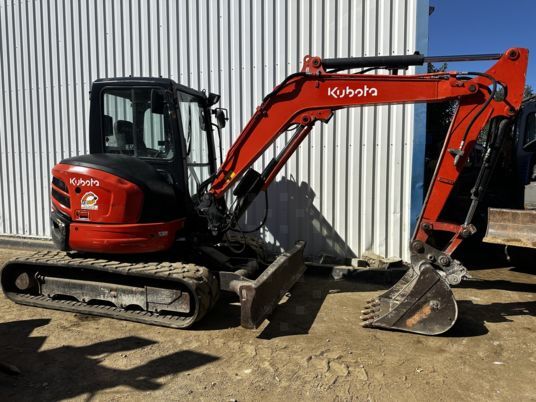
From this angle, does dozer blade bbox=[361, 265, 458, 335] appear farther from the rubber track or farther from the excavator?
the rubber track

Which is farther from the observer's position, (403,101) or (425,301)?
(403,101)

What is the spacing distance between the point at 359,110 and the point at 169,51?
3.58 m

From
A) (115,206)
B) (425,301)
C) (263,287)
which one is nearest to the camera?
(425,301)

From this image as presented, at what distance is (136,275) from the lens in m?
4.55

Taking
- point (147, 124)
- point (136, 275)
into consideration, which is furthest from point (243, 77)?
point (136, 275)

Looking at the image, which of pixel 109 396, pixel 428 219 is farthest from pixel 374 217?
pixel 109 396

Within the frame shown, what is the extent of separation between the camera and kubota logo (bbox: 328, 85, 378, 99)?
458 centimetres

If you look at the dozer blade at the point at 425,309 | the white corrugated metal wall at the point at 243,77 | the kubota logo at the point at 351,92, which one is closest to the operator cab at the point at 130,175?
the kubota logo at the point at 351,92

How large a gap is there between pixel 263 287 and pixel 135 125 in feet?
7.68

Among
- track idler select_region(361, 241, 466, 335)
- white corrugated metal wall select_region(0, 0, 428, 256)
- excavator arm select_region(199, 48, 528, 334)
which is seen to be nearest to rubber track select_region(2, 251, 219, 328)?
excavator arm select_region(199, 48, 528, 334)

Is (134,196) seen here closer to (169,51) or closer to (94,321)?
(94,321)

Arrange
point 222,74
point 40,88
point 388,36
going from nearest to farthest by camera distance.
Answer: point 388,36 → point 222,74 → point 40,88

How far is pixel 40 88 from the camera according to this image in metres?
8.50

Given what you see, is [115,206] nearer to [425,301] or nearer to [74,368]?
[74,368]
